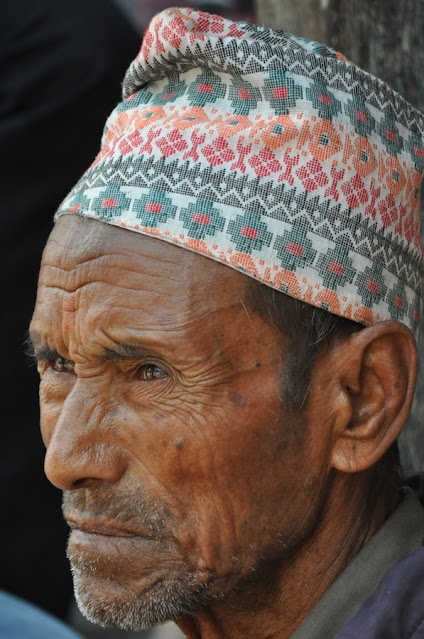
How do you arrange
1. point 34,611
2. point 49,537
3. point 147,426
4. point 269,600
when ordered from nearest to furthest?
1. point 147,426
2. point 269,600
3. point 34,611
4. point 49,537

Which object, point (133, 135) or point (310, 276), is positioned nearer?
point (310, 276)

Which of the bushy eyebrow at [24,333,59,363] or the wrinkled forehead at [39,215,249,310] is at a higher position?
the wrinkled forehead at [39,215,249,310]

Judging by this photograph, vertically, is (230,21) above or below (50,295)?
above

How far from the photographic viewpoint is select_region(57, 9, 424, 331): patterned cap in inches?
89.7

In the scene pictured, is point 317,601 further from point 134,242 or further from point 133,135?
point 133,135

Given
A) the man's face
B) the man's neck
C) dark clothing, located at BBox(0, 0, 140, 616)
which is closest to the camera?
the man's face

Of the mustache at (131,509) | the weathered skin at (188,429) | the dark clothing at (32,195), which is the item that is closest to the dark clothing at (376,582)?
the weathered skin at (188,429)

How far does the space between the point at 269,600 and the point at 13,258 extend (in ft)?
7.24

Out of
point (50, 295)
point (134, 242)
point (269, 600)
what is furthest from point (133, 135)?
point (269, 600)

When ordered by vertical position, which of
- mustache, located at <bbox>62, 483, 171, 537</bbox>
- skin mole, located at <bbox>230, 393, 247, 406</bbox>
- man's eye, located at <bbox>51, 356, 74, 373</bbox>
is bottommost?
mustache, located at <bbox>62, 483, 171, 537</bbox>

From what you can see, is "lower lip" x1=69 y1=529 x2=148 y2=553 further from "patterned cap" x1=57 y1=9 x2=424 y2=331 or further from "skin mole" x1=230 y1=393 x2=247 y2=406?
"patterned cap" x1=57 y1=9 x2=424 y2=331

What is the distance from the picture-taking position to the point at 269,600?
7.98 feet

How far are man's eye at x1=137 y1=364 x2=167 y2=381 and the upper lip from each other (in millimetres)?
383

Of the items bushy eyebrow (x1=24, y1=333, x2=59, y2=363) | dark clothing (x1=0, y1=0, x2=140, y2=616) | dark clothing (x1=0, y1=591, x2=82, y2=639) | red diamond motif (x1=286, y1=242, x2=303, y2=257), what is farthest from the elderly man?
dark clothing (x1=0, y1=0, x2=140, y2=616)
